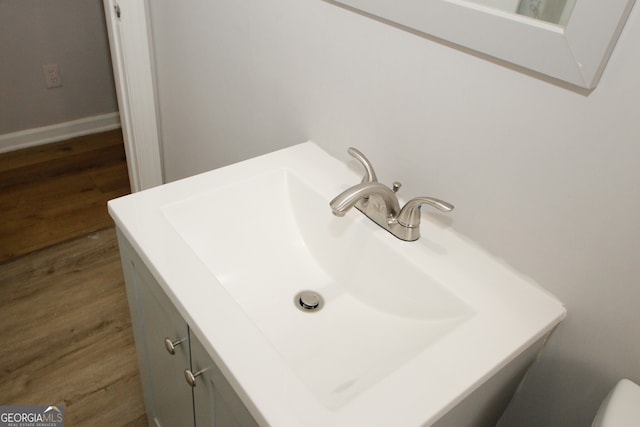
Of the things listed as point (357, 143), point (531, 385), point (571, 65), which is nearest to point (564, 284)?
point (531, 385)

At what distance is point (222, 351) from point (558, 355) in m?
0.59

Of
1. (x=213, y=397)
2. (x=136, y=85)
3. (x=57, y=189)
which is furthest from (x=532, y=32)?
(x=57, y=189)

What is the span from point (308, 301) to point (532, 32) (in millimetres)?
604

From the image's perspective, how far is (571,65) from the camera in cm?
65

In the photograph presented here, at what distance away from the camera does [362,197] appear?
82 cm

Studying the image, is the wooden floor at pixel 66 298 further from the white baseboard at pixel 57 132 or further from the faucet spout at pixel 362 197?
the faucet spout at pixel 362 197

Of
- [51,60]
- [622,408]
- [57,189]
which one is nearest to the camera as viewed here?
[622,408]

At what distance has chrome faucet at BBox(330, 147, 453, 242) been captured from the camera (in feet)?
2.68

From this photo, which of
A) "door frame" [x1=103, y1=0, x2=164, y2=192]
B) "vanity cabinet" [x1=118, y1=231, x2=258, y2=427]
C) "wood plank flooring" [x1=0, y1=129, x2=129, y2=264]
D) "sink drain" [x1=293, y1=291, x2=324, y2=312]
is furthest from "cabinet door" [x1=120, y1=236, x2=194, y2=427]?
"wood plank flooring" [x1=0, y1=129, x2=129, y2=264]

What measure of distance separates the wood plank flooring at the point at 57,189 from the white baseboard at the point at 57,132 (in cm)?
4

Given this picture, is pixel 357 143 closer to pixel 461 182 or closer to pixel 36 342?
pixel 461 182

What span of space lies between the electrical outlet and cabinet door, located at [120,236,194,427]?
6.84 ft

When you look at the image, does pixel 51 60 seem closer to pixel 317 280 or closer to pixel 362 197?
pixel 317 280

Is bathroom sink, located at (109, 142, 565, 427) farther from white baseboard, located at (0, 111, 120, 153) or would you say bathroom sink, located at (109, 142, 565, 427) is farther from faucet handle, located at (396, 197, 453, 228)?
white baseboard, located at (0, 111, 120, 153)
